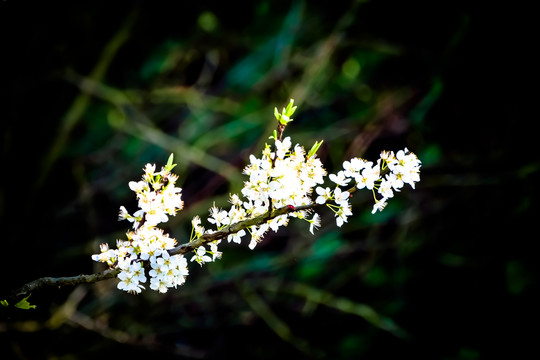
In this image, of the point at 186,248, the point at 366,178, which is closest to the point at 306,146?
the point at 366,178

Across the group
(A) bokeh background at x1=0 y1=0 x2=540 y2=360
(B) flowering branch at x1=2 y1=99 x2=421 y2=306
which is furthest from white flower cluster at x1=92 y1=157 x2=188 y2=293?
(A) bokeh background at x1=0 y1=0 x2=540 y2=360

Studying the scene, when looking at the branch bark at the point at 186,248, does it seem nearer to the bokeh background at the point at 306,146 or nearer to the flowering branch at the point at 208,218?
the flowering branch at the point at 208,218

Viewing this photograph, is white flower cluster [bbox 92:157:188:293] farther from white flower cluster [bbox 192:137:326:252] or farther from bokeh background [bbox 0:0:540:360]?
bokeh background [bbox 0:0:540:360]

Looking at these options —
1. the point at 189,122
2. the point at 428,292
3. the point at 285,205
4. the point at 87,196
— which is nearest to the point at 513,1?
the point at 428,292

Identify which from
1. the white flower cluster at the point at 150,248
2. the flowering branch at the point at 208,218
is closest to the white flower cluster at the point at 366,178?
the flowering branch at the point at 208,218

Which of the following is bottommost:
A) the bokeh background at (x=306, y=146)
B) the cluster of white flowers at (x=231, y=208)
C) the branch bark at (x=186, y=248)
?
the branch bark at (x=186, y=248)

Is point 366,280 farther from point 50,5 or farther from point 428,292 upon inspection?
point 50,5
